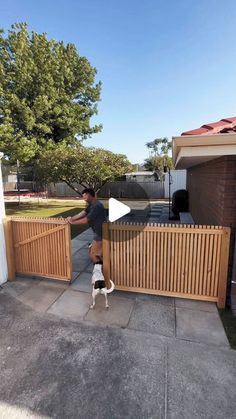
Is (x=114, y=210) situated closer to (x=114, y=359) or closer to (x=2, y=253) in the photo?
(x=114, y=359)

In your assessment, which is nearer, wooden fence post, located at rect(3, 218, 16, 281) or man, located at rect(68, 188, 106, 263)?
man, located at rect(68, 188, 106, 263)

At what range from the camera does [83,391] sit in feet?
7.52

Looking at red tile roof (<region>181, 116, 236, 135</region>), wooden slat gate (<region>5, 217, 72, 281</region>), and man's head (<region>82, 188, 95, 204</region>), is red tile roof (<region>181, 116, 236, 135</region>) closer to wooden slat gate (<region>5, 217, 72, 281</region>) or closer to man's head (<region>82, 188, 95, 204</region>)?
man's head (<region>82, 188, 95, 204</region>)

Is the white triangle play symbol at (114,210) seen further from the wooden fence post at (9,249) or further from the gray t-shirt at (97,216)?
the wooden fence post at (9,249)

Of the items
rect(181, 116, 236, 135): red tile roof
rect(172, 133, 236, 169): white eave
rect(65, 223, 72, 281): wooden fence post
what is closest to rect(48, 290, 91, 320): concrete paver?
rect(65, 223, 72, 281): wooden fence post

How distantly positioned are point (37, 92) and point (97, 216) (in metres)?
13.5

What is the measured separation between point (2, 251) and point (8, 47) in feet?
48.9

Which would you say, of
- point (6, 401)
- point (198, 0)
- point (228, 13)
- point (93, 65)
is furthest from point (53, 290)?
point (93, 65)

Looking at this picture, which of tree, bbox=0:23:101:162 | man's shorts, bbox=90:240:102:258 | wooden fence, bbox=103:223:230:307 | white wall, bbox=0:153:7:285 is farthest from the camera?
tree, bbox=0:23:101:162

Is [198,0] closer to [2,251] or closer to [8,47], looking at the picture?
[2,251]

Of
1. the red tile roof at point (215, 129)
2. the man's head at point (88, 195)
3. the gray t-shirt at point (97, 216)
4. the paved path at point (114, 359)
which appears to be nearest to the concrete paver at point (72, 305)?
the paved path at point (114, 359)

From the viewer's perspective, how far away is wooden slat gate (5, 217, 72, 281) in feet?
14.4

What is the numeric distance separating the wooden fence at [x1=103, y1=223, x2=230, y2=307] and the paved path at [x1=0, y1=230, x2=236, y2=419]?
0.78 feet

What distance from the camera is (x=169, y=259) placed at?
3936 mm
